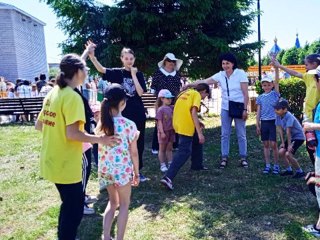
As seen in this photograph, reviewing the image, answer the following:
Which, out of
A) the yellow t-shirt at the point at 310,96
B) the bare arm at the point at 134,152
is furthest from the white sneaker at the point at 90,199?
the yellow t-shirt at the point at 310,96

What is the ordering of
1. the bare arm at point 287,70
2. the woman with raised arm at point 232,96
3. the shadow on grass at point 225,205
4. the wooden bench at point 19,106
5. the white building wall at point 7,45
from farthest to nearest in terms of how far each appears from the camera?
the white building wall at point 7,45 → the wooden bench at point 19,106 → the woman with raised arm at point 232,96 → the bare arm at point 287,70 → the shadow on grass at point 225,205

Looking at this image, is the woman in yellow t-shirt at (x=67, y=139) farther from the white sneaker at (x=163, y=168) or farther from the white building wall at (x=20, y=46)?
the white building wall at (x=20, y=46)

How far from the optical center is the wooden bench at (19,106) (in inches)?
530

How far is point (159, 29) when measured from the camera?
352 inches

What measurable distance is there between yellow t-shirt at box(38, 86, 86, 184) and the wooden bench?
11152 millimetres

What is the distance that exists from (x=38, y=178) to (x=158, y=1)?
16.9 feet

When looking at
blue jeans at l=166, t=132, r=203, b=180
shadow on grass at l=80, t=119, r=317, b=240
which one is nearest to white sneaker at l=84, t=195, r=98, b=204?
shadow on grass at l=80, t=119, r=317, b=240

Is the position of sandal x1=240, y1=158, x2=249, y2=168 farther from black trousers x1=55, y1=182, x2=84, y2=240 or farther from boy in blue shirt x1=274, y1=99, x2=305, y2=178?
black trousers x1=55, y1=182, x2=84, y2=240

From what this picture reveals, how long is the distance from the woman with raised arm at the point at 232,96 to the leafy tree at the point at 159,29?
9.10ft

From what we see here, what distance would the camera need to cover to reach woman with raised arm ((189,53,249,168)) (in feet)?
19.7

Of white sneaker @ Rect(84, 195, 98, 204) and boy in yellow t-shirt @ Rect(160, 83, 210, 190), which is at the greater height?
boy in yellow t-shirt @ Rect(160, 83, 210, 190)

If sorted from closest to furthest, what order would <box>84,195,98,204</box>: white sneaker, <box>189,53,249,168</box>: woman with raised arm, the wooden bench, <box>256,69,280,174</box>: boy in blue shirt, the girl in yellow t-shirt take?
1. the girl in yellow t-shirt
2. <box>84,195,98,204</box>: white sneaker
3. <box>256,69,280,174</box>: boy in blue shirt
4. <box>189,53,249,168</box>: woman with raised arm
5. the wooden bench

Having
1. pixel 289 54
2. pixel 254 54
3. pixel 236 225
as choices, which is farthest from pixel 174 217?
pixel 289 54

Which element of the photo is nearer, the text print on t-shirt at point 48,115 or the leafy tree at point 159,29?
the text print on t-shirt at point 48,115
